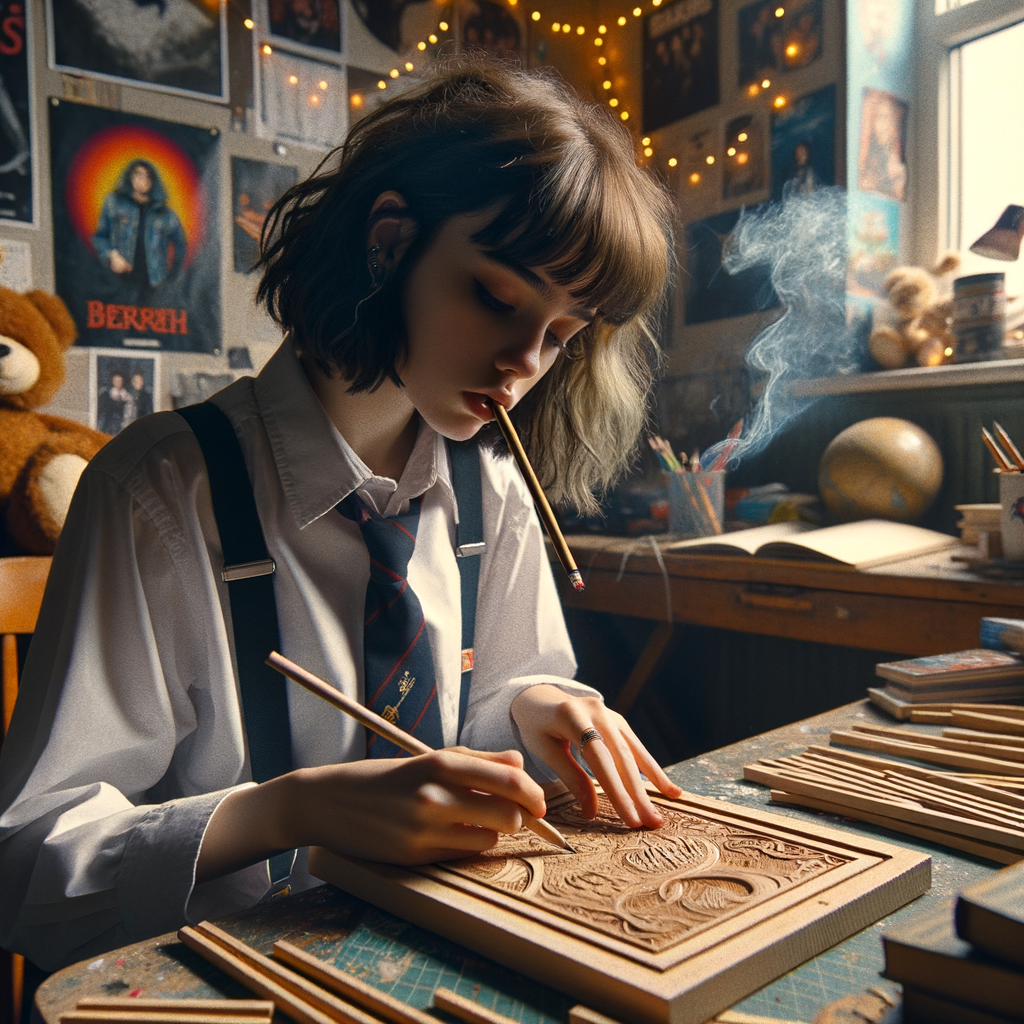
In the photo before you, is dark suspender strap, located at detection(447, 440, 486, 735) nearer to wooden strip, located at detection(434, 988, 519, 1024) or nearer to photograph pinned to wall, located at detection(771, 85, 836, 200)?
wooden strip, located at detection(434, 988, 519, 1024)

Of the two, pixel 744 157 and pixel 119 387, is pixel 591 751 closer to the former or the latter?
pixel 119 387

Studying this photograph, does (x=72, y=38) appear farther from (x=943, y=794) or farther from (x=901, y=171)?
(x=943, y=794)

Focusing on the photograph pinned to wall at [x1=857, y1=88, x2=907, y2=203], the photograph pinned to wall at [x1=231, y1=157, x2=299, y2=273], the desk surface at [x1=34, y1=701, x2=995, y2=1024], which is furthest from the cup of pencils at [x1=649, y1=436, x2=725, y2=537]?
the desk surface at [x1=34, y1=701, x2=995, y2=1024]

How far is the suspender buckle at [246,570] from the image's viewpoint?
2.75 ft

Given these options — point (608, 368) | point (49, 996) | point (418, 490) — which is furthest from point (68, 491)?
point (49, 996)

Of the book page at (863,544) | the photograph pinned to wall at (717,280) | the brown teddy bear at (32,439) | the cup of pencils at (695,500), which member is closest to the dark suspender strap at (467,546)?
the book page at (863,544)

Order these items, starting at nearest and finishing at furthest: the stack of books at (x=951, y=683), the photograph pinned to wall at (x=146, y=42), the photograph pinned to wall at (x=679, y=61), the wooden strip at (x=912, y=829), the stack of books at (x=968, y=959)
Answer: the stack of books at (x=968, y=959) < the wooden strip at (x=912, y=829) < the stack of books at (x=951, y=683) < the photograph pinned to wall at (x=146, y=42) < the photograph pinned to wall at (x=679, y=61)

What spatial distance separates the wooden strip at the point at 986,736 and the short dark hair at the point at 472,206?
542mm

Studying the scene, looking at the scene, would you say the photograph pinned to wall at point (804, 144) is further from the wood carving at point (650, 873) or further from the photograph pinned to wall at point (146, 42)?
the wood carving at point (650, 873)

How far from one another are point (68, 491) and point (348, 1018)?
1.48 metres

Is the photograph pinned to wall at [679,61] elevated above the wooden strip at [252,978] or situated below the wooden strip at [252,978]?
above

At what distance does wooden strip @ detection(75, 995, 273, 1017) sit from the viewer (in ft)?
1.45

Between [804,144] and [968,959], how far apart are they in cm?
219

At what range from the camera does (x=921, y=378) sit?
2.00 meters
